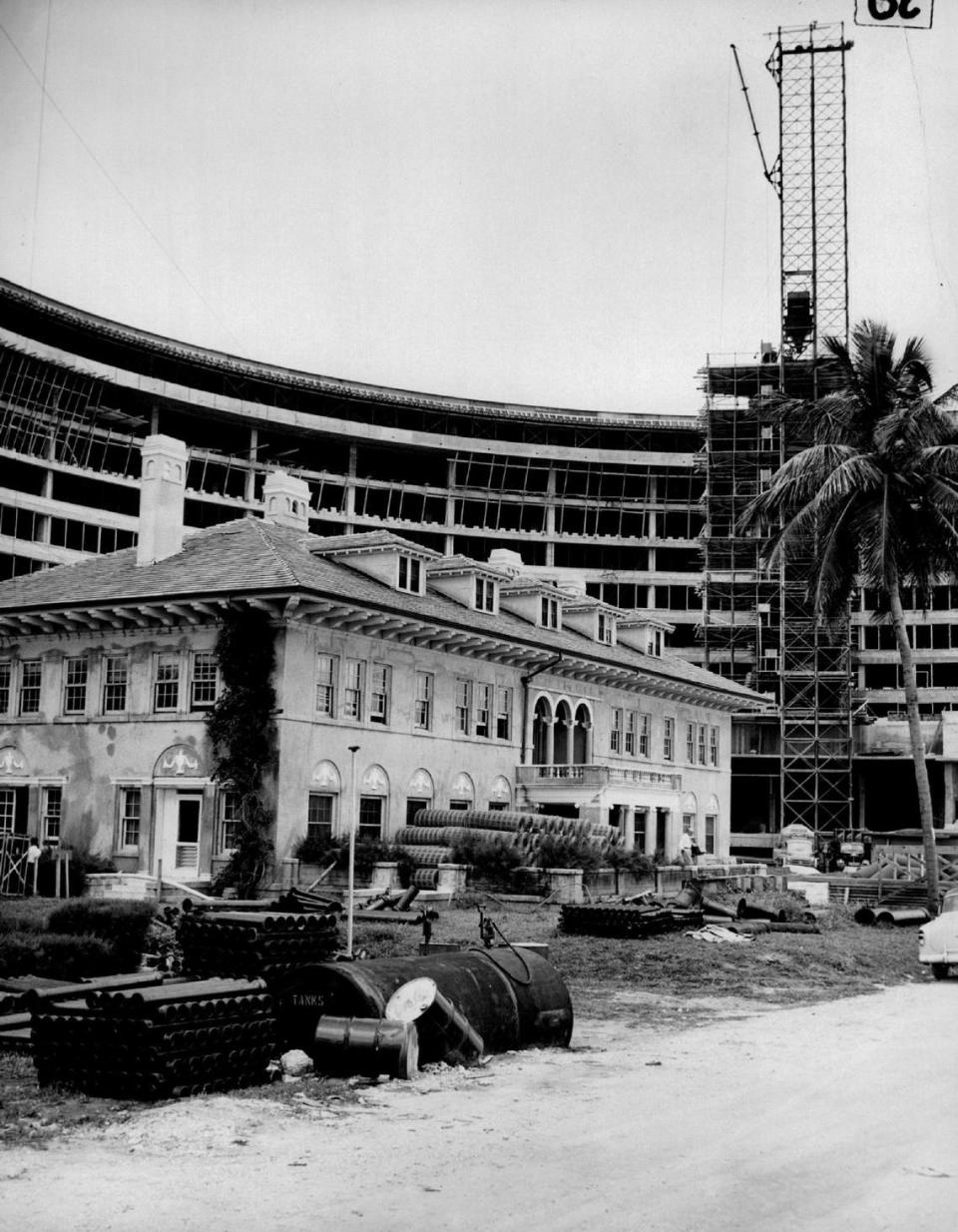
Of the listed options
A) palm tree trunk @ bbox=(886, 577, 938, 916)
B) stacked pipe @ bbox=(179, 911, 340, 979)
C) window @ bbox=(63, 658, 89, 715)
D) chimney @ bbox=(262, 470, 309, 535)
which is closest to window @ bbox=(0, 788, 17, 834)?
window @ bbox=(63, 658, 89, 715)

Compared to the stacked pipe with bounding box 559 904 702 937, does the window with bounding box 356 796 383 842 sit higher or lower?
higher

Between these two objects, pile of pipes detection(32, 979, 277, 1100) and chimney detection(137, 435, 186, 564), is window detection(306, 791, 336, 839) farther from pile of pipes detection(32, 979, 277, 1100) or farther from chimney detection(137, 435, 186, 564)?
pile of pipes detection(32, 979, 277, 1100)

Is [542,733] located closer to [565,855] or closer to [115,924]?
[565,855]

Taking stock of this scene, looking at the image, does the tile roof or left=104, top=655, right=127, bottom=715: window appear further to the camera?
left=104, top=655, right=127, bottom=715: window

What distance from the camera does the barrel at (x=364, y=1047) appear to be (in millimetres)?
12070

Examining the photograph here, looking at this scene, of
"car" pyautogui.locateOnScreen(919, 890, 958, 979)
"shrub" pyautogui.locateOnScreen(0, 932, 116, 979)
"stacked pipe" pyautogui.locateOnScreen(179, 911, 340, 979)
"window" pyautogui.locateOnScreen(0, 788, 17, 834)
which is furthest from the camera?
"window" pyautogui.locateOnScreen(0, 788, 17, 834)

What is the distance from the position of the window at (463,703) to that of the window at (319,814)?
20.4 ft

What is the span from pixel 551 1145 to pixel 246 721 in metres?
23.1

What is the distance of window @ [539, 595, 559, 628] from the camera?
4562 cm

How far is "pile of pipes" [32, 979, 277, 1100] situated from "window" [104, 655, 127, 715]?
24.0 m

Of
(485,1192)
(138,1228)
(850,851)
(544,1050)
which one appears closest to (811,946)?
(544,1050)

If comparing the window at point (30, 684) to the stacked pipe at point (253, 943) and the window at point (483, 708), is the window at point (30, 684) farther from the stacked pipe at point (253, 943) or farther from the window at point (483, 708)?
the stacked pipe at point (253, 943)

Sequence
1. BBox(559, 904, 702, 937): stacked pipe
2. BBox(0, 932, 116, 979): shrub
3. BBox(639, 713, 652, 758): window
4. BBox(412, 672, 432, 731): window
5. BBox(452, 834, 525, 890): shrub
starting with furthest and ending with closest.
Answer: BBox(639, 713, 652, 758): window → BBox(412, 672, 432, 731): window → BBox(452, 834, 525, 890): shrub → BBox(559, 904, 702, 937): stacked pipe → BBox(0, 932, 116, 979): shrub

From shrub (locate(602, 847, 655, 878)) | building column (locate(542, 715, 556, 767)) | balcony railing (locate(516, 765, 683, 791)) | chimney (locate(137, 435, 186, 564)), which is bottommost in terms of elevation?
shrub (locate(602, 847, 655, 878))
